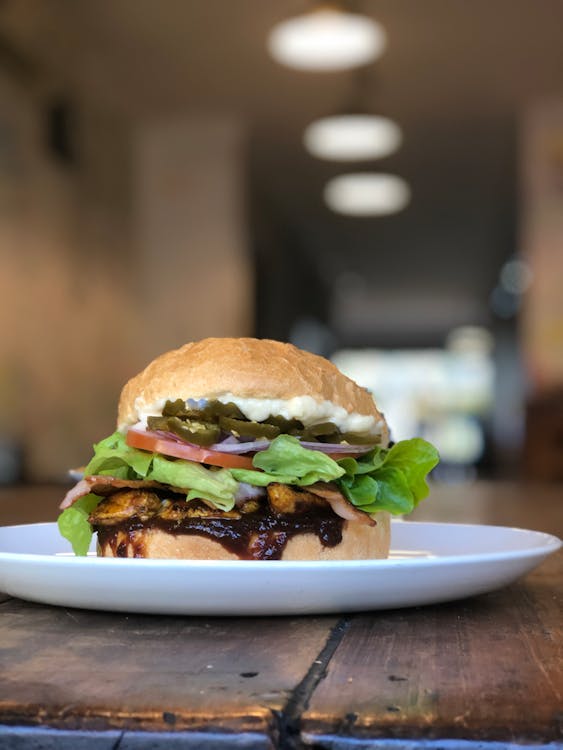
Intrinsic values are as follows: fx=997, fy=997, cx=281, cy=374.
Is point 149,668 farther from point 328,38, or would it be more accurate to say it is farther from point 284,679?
point 328,38

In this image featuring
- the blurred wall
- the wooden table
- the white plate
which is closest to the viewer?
the wooden table

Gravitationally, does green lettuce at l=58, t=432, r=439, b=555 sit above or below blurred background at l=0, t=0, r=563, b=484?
below

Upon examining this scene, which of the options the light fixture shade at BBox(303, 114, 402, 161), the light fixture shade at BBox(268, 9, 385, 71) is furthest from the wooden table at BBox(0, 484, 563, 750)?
the light fixture shade at BBox(303, 114, 402, 161)

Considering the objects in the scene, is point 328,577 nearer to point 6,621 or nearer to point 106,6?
point 6,621

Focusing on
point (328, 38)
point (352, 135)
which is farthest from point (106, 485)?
point (352, 135)

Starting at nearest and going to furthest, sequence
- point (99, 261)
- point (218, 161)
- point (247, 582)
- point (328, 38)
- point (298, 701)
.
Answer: point (298, 701), point (247, 582), point (328, 38), point (99, 261), point (218, 161)

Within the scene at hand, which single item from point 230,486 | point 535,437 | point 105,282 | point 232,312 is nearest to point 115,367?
point 105,282

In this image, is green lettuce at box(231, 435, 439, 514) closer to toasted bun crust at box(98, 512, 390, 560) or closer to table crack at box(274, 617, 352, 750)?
toasted bun crust at box(98, 512, 390, 560)
